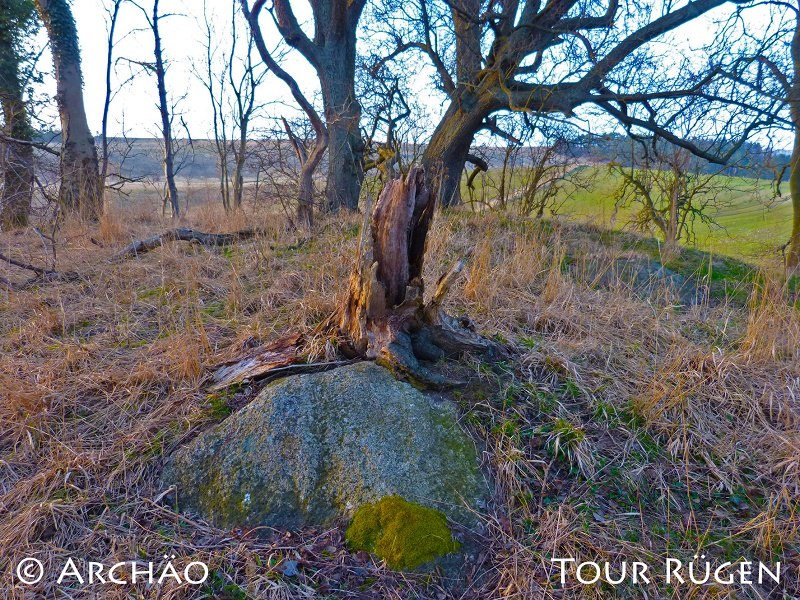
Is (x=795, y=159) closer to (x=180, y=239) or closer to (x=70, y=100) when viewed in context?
(x=180, y=239)

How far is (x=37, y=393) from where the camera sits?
2.67m

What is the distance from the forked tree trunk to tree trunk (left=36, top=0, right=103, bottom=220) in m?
6.60

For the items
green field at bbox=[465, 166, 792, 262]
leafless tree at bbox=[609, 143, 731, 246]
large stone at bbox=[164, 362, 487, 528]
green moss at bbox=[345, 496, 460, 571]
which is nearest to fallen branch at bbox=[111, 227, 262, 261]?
large stone at bbox=[164, 362, 487, 528]

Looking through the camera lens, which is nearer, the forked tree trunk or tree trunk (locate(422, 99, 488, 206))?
the forked tree trunk

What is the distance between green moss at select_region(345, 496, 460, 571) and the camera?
78.3 inches

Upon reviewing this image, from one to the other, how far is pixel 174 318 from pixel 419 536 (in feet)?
8.37

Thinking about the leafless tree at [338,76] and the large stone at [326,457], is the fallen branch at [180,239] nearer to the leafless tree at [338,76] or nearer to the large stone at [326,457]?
the leafless tree at [338,76]

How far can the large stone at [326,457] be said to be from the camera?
219 cm

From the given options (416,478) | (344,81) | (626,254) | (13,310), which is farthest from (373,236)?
(344,81)

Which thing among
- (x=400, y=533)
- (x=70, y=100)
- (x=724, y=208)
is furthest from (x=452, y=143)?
(x=400, y=533)

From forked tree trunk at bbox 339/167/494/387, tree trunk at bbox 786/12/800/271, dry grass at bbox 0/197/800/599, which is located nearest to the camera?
dry grass at bbox 0/197/800/599

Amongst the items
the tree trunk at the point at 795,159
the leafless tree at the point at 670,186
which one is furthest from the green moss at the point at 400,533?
the leafless tree at the point at 670,186

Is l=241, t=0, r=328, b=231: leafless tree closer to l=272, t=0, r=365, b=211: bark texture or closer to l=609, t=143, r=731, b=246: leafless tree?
Answer: l=272, t=0, r=365, b=211: bark texture

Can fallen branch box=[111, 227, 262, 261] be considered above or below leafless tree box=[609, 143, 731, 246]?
below
